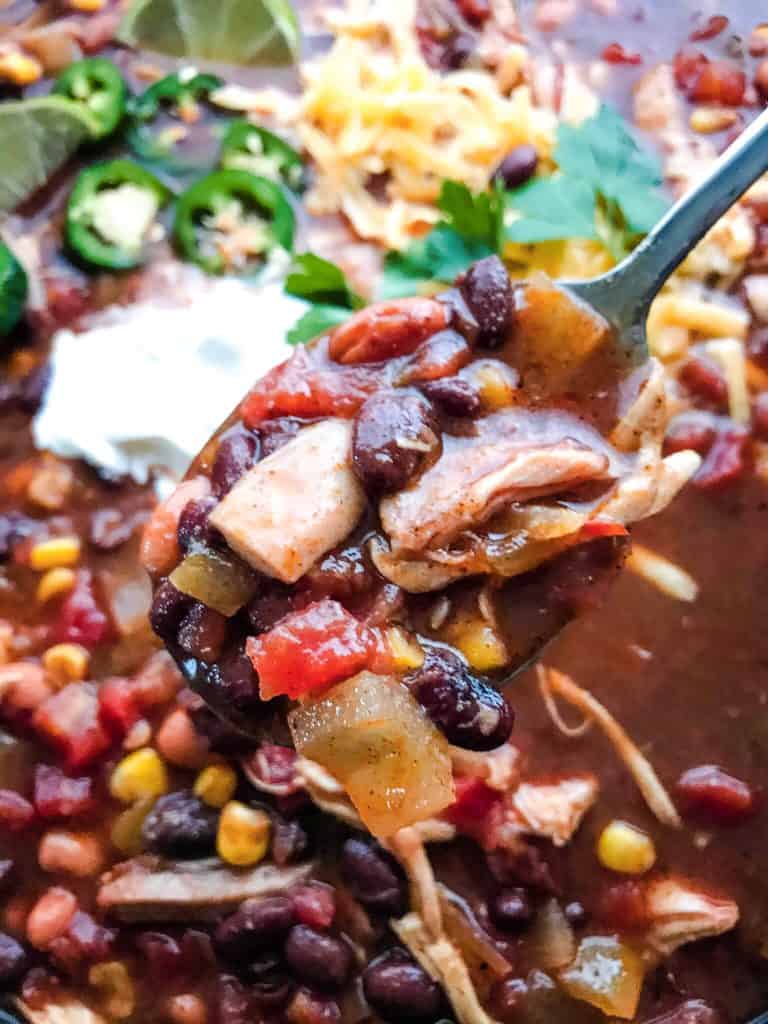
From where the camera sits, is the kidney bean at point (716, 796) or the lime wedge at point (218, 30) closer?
the kidney bean at point (716, 796)

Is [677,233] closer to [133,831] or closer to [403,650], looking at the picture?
[403,650]

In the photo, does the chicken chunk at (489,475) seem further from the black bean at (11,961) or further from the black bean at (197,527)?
the black bean at (11,961)

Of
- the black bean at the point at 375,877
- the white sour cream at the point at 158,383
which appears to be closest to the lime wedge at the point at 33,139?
the white sour cream at the point at 158,383

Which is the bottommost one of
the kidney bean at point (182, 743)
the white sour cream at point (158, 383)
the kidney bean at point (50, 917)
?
the kidney bean at point (50, 917)

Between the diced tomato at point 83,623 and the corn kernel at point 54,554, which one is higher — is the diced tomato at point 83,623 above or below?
below

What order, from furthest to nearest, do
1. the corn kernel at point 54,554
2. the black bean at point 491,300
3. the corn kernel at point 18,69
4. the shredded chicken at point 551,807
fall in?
the corn kernel at point 18,69 → the corn kernel at point 54,554 → the shredded chicken at point 551,807 → the black bean at point 491,300

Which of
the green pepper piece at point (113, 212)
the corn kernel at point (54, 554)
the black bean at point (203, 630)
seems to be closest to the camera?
the black bean at point (203, 630)

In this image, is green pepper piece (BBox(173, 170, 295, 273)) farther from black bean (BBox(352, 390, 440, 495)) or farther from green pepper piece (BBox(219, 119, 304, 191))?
black bean (BBox(352, 390, 440, 495))
